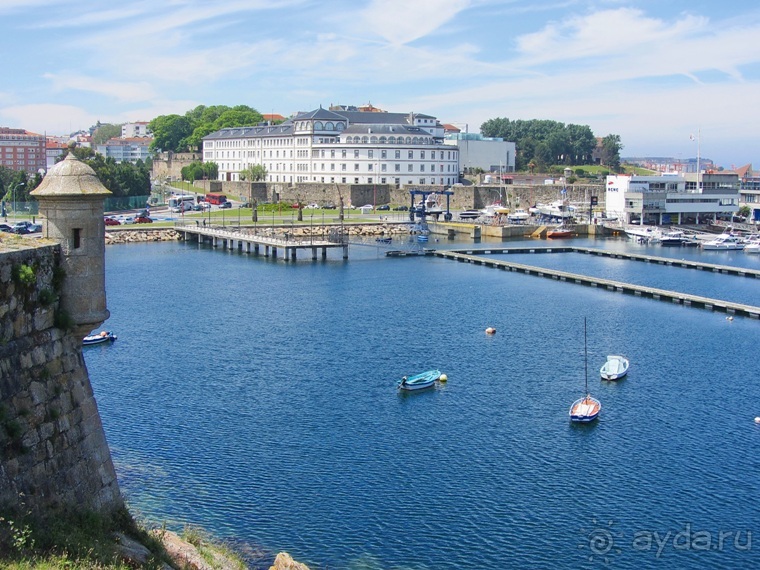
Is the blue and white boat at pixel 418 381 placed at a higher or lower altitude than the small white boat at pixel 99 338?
lower

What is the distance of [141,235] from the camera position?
83.9 metres

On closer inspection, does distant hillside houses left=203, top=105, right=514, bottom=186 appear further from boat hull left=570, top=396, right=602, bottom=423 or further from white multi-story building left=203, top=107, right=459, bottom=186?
boat hull left=570, top=396, right=602, bottom=423

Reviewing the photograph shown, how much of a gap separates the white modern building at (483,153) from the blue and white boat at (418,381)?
9157cm

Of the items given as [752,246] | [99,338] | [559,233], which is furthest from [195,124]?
[99,338]

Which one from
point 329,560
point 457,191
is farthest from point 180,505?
point 457,191

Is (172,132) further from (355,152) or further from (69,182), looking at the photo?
(69,182)

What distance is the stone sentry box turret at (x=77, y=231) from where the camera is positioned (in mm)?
14164

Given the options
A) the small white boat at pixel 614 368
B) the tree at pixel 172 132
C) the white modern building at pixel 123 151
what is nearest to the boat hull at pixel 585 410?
the small white boat at pixel 614 368

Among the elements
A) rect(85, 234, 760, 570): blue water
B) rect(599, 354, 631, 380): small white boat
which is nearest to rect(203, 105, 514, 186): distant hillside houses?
rect(85, 234, 760, 570): blue water

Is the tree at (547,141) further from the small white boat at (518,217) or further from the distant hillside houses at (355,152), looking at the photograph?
the small white boat at (518,217)

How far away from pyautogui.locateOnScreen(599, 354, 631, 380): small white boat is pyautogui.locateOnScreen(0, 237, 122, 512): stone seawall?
23.7 m

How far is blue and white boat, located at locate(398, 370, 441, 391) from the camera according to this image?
3256 cm

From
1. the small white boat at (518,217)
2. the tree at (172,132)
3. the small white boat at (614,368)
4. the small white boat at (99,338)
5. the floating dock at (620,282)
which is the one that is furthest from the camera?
the tree at (172,132)

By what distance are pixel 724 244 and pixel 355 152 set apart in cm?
4639
